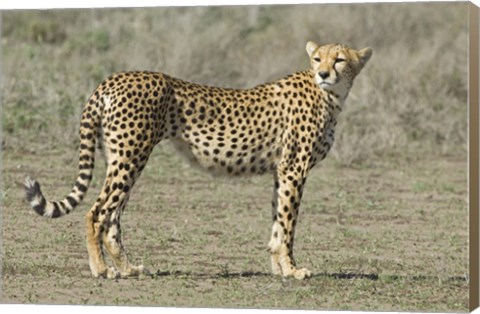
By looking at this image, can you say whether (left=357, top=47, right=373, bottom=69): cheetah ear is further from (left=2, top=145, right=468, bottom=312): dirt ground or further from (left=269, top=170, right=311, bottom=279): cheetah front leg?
(left=2, top=145, right=468, bottom=312): dirt ground

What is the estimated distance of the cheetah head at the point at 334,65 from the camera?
7.96 meters

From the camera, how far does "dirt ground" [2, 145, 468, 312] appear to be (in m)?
7.82

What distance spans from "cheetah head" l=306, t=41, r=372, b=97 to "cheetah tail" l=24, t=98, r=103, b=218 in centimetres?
119

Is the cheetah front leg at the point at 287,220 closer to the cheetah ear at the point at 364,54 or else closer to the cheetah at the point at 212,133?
the cheetah at the point at 212,133

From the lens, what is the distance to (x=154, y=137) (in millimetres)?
7883

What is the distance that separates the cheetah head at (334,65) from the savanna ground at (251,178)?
1.07m

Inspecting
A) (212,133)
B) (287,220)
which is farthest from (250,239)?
(212,133)

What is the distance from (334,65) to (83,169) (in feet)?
4.79

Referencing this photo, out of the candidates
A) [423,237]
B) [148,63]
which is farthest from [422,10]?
[423,237]

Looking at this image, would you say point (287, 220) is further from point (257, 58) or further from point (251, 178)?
point (257, 58)

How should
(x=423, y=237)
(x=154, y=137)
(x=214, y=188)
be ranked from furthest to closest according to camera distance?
(x=214, y=188) < (x=423, y=237) < (x=154, y=137)

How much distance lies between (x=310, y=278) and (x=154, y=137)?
1145mm

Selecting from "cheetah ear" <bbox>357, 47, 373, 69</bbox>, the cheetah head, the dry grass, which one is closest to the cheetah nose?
the cheetah head

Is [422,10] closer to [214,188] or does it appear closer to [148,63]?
[148,63]
